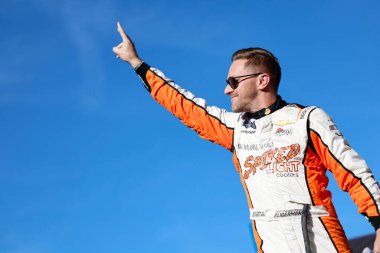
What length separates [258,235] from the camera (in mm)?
4637

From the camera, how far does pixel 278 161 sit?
464cm

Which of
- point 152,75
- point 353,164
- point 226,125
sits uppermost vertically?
point 152,75

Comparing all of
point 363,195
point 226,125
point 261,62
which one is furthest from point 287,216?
point 261,62

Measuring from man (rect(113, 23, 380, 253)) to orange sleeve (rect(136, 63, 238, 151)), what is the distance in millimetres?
15

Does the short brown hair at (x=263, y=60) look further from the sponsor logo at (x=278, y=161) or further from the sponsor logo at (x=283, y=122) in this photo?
the sponsor logo at (x=278, y=161)

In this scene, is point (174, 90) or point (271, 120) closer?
point (271, 120)

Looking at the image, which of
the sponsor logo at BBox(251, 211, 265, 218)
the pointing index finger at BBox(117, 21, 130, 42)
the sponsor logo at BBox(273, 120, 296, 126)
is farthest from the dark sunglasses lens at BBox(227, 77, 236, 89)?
the pointing index finger at BBox(117, 21, 130, 42)

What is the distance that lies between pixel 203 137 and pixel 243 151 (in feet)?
2.21

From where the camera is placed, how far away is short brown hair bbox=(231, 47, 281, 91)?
5.26m

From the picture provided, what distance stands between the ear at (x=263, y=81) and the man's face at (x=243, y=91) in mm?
50

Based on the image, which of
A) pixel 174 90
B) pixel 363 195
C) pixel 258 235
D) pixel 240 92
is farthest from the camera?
pixel 174 90

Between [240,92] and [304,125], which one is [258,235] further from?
[240,92]

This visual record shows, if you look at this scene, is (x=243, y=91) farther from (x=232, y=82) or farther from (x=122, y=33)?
(x=122, y=33)

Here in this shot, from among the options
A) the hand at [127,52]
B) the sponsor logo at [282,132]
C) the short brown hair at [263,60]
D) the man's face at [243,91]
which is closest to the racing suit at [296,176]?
the sponsor logo at [282,132]
